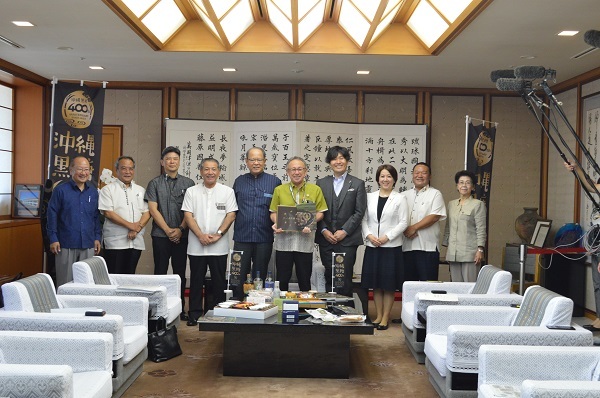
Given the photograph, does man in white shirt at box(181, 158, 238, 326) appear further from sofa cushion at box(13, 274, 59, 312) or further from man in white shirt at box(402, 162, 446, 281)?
sofa cushion at box(13, 274, 59, 312)

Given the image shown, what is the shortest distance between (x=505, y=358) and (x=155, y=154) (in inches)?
268

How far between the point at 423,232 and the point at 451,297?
1.64m

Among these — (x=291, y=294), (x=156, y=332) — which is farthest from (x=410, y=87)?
(x=156, y=332)

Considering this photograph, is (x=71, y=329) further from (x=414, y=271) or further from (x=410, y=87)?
(x=410, y=87)

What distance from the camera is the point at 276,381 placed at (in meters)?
5.09

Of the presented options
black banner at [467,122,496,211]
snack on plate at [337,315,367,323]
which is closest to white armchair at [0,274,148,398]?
snack on plate at [337,315,367,323]

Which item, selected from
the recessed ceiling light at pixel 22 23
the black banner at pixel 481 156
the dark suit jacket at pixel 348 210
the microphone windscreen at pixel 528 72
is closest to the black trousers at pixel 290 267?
the dark suit jacket at pixel 348 210

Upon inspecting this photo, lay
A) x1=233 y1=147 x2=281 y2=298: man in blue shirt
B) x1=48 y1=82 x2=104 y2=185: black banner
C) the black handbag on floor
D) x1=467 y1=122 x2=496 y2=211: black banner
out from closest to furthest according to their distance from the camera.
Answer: the black handbag on floor
x1=233 y1=147 x2=281 y2=298: man in blue shirt
x1=48 y1=82 x2=104 y2=185: black banner
x1=467 y1=122 x2=496 y2=211: black banner

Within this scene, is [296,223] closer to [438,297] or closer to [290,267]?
[290,267]

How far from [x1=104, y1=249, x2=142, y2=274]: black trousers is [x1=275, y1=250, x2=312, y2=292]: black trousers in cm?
143

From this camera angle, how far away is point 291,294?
588 centimetres

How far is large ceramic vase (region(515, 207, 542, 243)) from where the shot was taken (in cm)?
895

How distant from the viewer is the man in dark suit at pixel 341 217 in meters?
6.78

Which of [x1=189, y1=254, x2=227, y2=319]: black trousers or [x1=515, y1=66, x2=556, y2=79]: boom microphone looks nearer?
[x1=515, y1=66, x2=556, y2=79]: boom microphone
